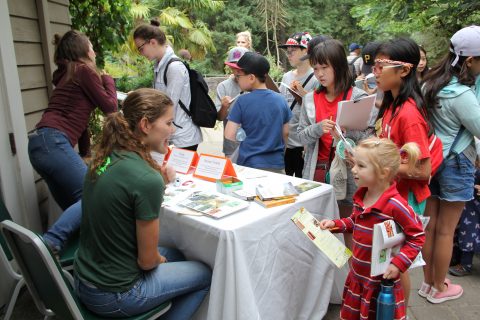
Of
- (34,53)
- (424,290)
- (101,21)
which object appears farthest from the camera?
(101,21)

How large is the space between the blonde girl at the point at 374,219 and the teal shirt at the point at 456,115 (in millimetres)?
568

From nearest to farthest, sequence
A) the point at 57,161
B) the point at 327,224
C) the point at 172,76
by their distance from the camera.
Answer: the point at 327,224 → the point at 57,161 → the point at 172,76

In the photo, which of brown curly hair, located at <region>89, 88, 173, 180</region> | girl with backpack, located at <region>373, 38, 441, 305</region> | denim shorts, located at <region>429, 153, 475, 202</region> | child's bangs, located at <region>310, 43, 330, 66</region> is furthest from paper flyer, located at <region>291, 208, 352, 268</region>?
child's bangs, located at <region>310, 43, 330, 66</region>

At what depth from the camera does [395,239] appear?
1820mm

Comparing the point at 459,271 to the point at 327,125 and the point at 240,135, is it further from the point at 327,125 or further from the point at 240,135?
the point at 240,135

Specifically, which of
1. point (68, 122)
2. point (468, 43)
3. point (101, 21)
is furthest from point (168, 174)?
point (101, 21)

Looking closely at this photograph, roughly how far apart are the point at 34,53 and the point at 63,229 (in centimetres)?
153

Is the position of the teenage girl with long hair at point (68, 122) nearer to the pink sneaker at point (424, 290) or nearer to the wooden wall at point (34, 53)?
the wooden wall at point (34, 53)

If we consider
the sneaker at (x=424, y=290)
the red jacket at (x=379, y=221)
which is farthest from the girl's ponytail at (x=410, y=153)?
the sneaker at (x=424, y=290)

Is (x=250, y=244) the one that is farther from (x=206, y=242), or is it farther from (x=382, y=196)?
(x=382, y=196)

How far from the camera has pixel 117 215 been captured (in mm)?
1716

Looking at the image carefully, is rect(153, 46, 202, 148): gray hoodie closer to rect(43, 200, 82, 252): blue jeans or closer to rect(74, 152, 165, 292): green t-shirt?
rect(43, 200, 82, 252): blue jeans

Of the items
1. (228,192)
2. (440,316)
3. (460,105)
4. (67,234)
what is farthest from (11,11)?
(440,316)

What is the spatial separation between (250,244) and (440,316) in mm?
1571
